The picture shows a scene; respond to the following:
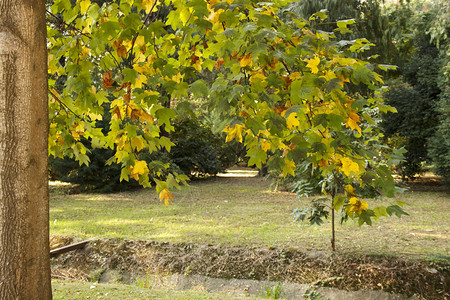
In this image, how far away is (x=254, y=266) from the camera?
498 cm

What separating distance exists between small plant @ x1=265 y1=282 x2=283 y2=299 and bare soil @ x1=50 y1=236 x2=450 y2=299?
154 millimetres

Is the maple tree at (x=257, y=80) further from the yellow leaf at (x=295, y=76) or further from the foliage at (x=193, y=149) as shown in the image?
the foliage at (x=193, y=149)

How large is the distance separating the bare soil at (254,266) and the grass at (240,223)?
0.38 meters

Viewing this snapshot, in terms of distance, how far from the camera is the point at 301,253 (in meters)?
5.04

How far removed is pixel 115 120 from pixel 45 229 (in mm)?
1041

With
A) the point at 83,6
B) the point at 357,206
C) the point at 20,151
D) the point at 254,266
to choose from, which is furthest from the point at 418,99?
the point at 20,151

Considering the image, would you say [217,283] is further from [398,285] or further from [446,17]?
[446,17]

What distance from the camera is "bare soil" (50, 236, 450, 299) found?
437cm

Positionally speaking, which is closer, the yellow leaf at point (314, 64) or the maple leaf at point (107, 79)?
the yellow leaf at point (314, 64)

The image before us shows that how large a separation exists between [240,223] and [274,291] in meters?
2.87

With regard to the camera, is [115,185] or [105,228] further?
[115,185]

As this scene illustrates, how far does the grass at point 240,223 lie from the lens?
5.73 metres

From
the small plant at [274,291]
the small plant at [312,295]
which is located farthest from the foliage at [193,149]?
the small plant at [312,295]

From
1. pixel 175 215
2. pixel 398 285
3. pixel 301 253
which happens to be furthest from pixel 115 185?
pixel 398 285
